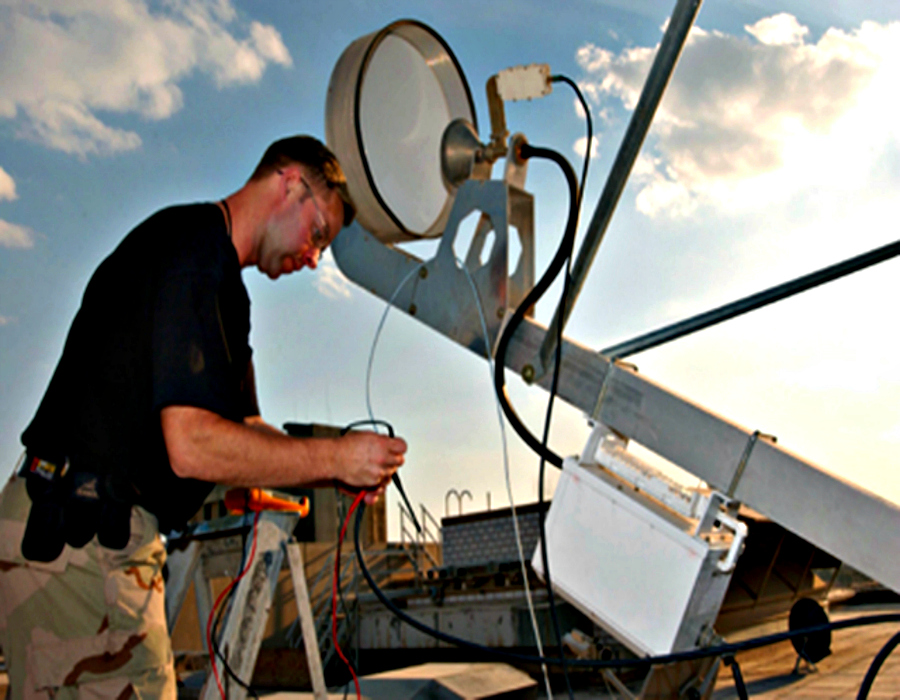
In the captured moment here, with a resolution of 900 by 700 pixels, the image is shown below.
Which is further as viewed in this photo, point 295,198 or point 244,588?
point 244,588

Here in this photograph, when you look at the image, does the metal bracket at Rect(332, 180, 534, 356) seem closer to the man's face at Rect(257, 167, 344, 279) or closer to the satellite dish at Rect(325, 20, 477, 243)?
the satellite dish at Rect(325, 20, 477, 243)

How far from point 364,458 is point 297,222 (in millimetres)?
717

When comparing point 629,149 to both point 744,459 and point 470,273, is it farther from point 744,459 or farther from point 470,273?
point 744,459

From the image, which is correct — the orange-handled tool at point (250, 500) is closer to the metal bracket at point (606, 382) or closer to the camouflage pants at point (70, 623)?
the camouflage pants at point (70, 623)

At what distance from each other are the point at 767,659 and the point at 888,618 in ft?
19.6

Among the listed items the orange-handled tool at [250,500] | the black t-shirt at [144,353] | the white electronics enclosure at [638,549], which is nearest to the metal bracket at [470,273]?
the white electronics enclosure at [638,549]

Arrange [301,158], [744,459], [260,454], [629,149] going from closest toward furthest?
[260,454], [301,158], [744,459], [629,149]

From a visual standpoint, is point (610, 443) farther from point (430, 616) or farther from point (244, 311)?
point (430, 616)

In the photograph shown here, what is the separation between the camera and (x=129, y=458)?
168cm

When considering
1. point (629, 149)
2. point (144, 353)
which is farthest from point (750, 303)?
point (144, 353)

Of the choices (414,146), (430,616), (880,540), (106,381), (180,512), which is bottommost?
(430,616)

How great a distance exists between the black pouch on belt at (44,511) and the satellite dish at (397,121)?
1570 millimetres

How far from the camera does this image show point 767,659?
6.89m

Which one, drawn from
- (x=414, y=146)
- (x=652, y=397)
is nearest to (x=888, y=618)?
(x=652, y=397)
